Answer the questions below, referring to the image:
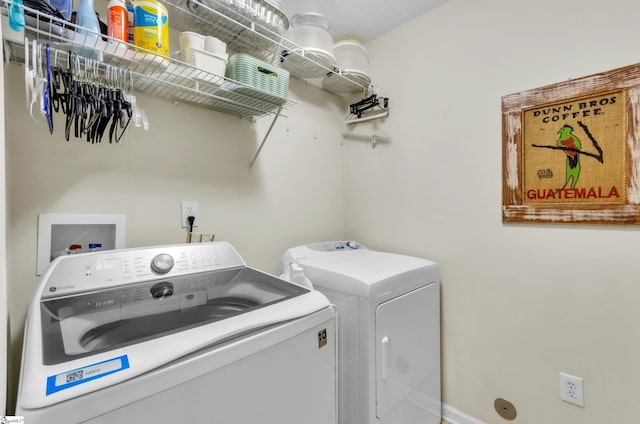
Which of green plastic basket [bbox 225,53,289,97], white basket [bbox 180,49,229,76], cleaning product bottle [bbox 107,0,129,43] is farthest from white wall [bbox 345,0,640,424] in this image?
cleaning product bottle [bbox 107,0,129,43]

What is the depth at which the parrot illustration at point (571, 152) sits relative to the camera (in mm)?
1383

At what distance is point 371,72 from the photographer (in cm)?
221

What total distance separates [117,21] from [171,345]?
1.13 metres

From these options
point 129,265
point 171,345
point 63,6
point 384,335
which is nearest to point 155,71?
point 63,6

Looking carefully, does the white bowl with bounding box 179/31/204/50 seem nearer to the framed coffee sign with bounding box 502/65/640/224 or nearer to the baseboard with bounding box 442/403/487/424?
the framed coffee sign with bounding box 502/65/640/224

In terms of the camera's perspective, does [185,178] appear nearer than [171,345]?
No

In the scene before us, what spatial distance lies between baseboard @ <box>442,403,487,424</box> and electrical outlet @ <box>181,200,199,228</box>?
1835 mm

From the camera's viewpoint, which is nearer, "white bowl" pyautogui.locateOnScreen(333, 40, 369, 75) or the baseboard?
the baseboard

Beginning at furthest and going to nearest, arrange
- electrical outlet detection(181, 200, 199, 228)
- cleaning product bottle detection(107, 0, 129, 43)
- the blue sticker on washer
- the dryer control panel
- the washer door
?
the dryer control panel → electrical outlet detection(181, 200, 199, 228) → the washer door → cleaning product bottle detection(107, 0, 129, 43) → the blue sticker on washer

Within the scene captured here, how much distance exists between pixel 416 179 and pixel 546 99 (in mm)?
762

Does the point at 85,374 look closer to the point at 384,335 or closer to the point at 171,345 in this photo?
the point at 171,345

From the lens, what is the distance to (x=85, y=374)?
0.61m

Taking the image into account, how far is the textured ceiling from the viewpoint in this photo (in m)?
1.78

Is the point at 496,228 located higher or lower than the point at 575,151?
lower
